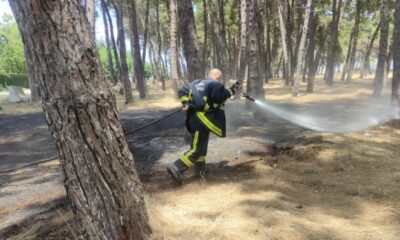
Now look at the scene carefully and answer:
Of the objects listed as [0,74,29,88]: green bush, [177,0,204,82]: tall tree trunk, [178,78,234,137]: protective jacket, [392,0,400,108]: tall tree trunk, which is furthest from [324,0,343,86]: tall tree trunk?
[0,74,29,88]: green bush

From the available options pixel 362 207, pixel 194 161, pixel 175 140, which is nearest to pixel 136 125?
pixel 175 140

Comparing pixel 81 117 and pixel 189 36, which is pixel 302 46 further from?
pixel 81 117

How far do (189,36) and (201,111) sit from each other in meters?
3.54

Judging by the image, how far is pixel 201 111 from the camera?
5828mm

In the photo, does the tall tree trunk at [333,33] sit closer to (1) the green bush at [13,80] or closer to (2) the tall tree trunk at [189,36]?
(2) the tall tree trunk at [189,36]

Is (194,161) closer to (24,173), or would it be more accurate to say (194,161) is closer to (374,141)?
(24,173)

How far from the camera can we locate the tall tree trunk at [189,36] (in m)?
8.74

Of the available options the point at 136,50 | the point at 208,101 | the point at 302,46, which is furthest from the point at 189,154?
the point at 136,50

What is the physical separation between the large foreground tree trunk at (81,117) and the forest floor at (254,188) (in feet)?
1.93

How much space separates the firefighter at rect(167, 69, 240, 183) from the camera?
571 centimetres

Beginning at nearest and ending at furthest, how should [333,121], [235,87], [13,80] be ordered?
[235,87] < [333,121] < [13,80]

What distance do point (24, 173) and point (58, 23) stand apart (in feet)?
18.0

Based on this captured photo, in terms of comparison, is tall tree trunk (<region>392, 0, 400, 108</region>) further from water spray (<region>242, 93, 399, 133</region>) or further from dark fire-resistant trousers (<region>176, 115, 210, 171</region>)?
dark fire-resistant trousers (<region>176, 115, 210, 171</region>)

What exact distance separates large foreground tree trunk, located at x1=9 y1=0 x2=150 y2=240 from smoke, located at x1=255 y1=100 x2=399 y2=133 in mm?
6229
